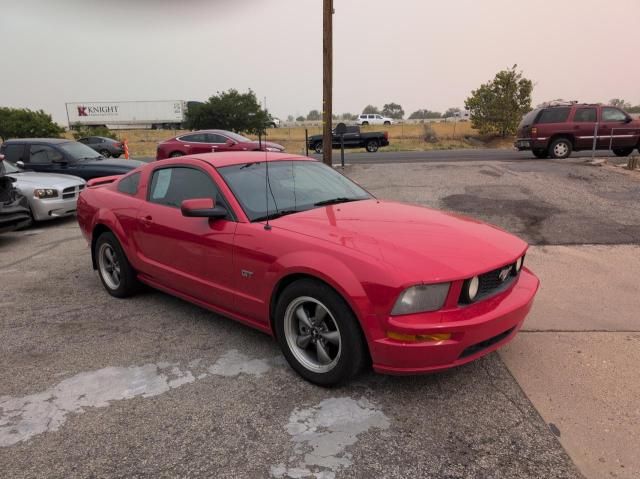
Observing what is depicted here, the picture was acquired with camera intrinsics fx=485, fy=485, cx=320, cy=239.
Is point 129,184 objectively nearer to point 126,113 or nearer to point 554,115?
point 554,115

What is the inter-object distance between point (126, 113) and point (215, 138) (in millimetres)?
48774

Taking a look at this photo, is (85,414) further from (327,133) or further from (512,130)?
(512,130)

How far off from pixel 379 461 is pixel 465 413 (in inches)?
26.8

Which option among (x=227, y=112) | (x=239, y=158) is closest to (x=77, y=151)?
(x=239, y=158)

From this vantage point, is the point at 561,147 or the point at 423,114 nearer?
the point at 561,147

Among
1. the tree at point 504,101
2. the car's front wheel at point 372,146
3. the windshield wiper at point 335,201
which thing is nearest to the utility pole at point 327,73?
the windshield wiper at point 335,201

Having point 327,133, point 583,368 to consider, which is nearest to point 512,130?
point 327,133

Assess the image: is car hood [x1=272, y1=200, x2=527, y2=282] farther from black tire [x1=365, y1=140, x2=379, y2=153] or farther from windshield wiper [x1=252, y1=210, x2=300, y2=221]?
black tire [x1=365, y1=140, x2=379, y2=153]

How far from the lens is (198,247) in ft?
12.2

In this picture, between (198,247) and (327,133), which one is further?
(327,133)

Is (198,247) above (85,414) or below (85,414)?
above

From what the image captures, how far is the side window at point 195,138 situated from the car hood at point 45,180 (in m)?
8.49

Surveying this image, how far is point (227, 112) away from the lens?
47.0 meters

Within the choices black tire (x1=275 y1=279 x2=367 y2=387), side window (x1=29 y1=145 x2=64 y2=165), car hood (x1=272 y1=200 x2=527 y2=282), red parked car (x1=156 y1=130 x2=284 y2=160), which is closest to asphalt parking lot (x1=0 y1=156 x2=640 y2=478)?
black tire (x1=275 y1=279 x2=367 y2=387)
